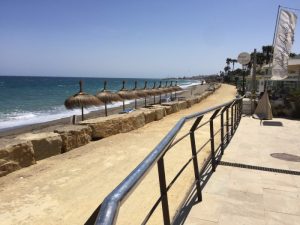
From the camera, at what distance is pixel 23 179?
634cm

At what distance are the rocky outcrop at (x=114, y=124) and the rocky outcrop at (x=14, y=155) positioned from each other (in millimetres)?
2880

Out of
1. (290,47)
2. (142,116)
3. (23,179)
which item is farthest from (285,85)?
(23,179)

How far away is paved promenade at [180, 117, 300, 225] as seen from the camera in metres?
3.32

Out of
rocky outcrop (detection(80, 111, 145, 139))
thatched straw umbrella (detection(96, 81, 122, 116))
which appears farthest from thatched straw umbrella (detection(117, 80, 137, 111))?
rocky outcrop (detection(80, 111, 145, 139))

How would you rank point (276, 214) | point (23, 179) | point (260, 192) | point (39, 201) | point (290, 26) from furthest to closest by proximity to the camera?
point (290, 26), point (23, 179), point (39, 201), point (260, 192), point (276, 214)

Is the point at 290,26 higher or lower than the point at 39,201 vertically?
higher

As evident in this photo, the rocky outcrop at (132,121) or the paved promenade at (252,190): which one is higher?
the paved promenade at (252,190)

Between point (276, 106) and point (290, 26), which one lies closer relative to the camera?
point (290, 26)

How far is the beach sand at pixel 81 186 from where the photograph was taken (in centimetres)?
487

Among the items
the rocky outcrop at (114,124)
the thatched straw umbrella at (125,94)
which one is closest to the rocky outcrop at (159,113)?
the rocky outcrop at (114,124)

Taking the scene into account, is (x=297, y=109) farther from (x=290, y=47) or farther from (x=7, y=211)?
(x=7, y=211)

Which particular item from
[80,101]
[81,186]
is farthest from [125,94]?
[81,186]

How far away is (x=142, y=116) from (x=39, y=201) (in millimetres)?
7576

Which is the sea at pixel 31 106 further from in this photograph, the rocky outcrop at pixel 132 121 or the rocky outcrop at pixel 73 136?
the rocky outcrop at pixel 73 136
